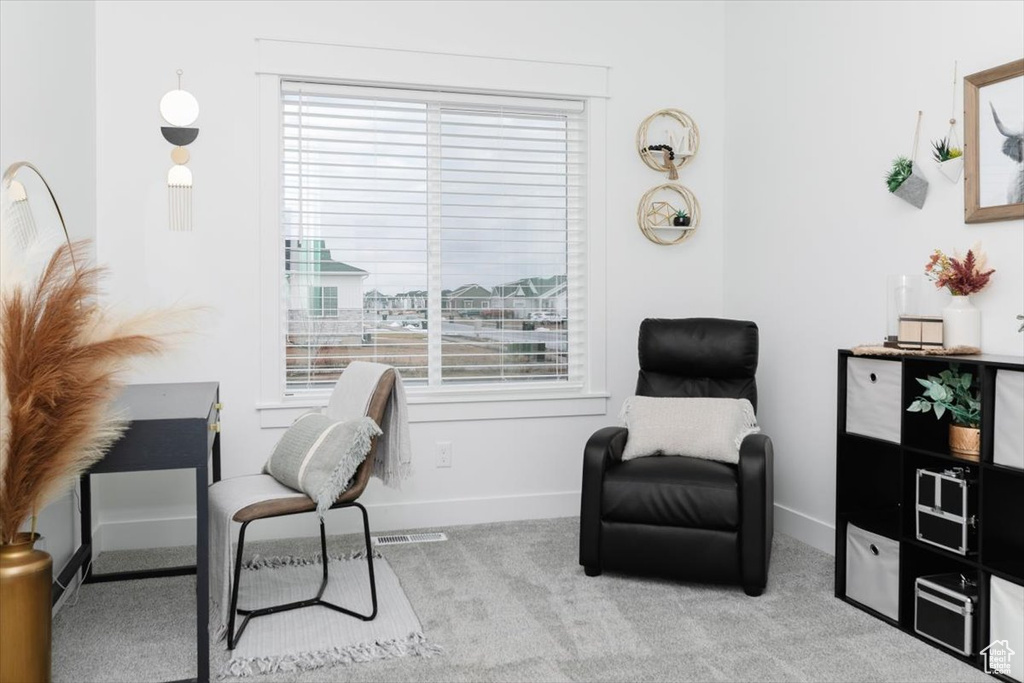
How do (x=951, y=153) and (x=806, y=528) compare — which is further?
(x=806, y=528)

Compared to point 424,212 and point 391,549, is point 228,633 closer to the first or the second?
point 391,549

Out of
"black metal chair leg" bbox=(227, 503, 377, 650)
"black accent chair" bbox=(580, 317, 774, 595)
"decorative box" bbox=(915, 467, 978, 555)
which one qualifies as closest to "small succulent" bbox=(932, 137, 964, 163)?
"decorative box" bbox=(915, 467, 978, 555)

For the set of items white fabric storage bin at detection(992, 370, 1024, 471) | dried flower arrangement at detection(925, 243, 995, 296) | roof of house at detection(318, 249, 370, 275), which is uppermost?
roof of house at detection(318, 249, 370, 275)

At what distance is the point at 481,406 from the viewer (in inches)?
147

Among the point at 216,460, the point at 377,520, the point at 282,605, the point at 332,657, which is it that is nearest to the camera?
the point at 332,657

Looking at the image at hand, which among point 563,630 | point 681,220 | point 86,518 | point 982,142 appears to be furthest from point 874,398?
point 86,518

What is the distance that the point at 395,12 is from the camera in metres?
3.56

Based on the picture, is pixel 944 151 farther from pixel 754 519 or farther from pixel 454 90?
pixel 454 90

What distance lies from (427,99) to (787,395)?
2.18 meters

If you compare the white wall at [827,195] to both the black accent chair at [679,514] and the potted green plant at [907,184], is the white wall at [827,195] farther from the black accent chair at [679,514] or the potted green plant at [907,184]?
the black accent chair at [679,514]

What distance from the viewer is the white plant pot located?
263 centimetres

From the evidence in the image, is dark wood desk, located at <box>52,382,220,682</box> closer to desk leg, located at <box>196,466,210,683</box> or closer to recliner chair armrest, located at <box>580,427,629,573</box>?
desk leg, located at <box>196,466,210,683</box>

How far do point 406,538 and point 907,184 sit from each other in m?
2.49

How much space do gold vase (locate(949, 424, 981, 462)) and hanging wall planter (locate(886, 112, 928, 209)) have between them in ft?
2.95
